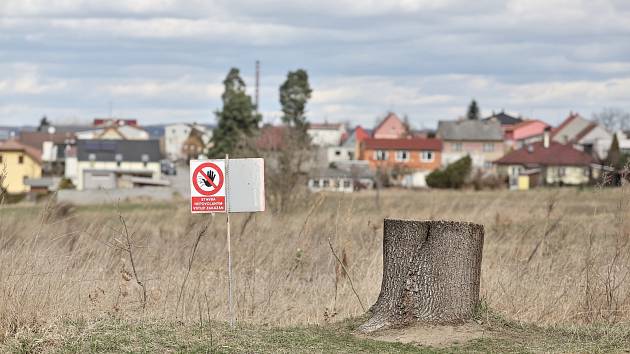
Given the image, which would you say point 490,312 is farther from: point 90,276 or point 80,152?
point 80,152

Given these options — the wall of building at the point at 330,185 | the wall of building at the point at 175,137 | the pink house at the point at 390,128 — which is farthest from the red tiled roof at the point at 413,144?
the wall of building at the point at 175,137

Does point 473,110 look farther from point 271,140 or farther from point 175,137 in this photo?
point 271,140

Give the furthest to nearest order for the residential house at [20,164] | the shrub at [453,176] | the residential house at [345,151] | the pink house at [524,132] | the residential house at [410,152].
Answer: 1. the pink house at [524,132]
2. the residential house at [345,151]
3. the residential house at [410,152]
4. the residential house at [20,164]
5. the shrub at [453,176]

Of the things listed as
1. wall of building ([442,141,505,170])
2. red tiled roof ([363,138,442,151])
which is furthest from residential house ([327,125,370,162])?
wall of building ([442,141,505,170])

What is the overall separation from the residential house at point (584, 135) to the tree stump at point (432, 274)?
80314 millimetres

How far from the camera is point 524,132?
120375 mm

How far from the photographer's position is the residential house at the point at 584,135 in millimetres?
96706

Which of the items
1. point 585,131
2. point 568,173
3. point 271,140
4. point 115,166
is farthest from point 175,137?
point 271,140

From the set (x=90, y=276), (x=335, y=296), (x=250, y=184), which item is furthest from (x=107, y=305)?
(x=335, y=296)

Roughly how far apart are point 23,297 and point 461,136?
10005cm

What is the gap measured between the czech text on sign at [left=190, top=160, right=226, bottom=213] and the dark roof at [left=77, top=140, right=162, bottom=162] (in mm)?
87035

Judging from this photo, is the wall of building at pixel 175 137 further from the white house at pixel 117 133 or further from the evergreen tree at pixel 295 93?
the evergreen tree at pixel 295 93

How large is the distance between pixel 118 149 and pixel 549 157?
39.3 meters

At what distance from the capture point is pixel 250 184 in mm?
10953
